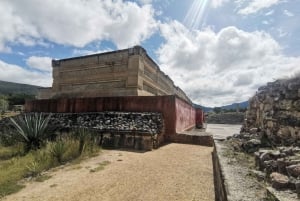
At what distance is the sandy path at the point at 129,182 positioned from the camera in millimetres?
3486

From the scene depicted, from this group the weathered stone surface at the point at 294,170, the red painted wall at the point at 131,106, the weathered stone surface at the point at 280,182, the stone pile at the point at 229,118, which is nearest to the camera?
the weathered stone surface at the point at 280,182

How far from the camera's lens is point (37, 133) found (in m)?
7.94

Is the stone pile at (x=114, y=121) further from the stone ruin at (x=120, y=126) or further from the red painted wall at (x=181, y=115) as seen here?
the red painted wall at (x=181, y=115)

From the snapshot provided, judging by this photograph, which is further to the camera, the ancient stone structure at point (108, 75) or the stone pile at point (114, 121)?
the ancient stone structure at point (108, 75)

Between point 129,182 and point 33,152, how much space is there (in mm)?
4670

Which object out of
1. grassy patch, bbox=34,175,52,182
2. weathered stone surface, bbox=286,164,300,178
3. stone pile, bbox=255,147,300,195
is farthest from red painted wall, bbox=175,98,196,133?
weathered stone surface, bbox=286,164,300,178

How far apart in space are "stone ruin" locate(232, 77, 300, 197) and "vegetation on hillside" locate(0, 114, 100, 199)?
4.50m

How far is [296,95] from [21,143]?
9.09 m

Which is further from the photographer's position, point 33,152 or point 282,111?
point 33,152

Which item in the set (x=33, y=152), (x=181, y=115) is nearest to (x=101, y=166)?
(x=33, y=152)

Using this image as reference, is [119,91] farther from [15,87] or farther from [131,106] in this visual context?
[15,87]

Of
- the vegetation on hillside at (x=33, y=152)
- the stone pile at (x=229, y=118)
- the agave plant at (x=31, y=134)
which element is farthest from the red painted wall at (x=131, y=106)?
the stone pile at (x=229, y=118)

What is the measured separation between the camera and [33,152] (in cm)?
699

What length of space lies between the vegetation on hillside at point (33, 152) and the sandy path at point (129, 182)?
1.64ft
